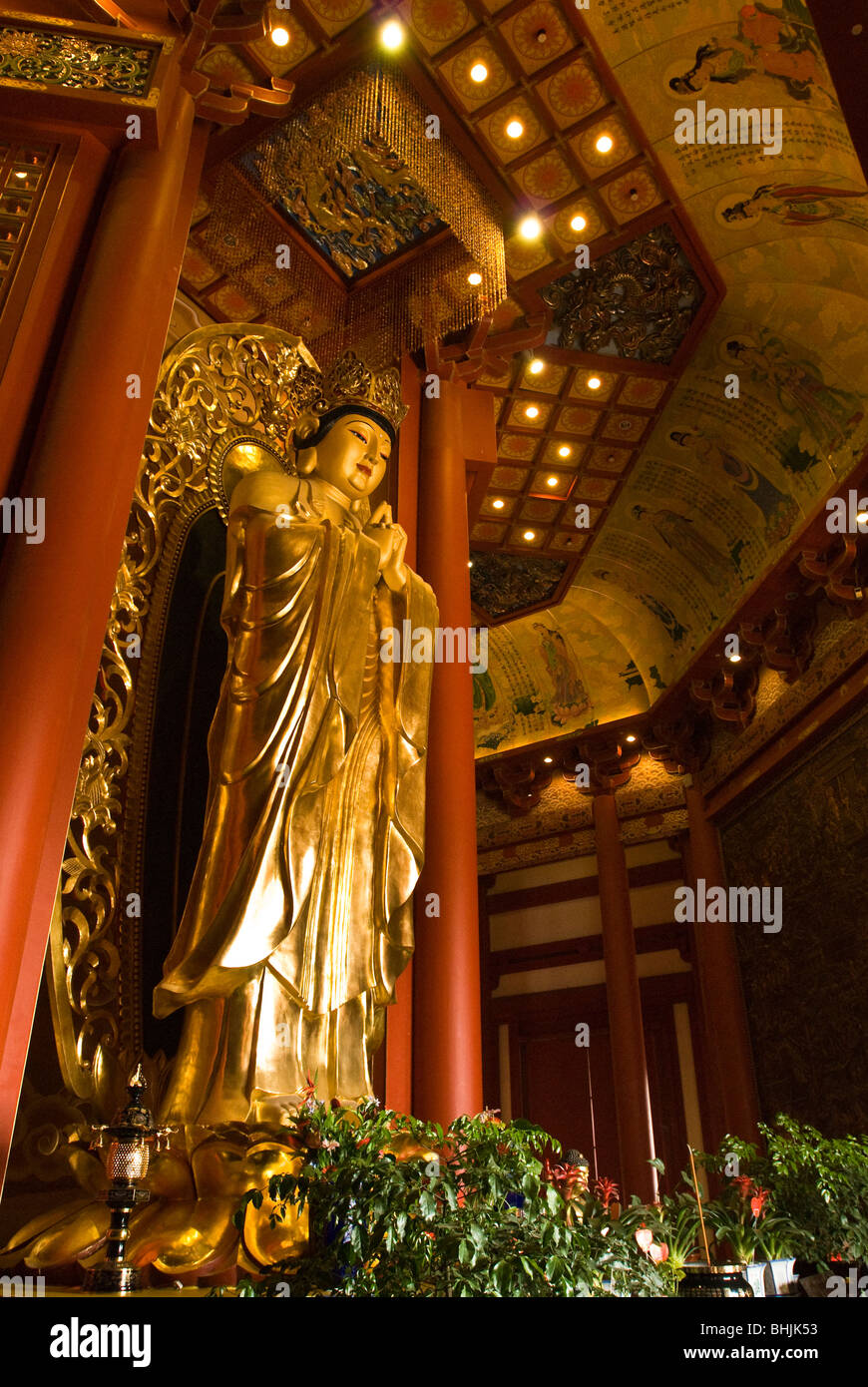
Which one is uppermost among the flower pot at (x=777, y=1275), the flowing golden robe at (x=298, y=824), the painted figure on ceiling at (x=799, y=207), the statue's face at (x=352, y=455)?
the painted figure on ceiling at (x=799, y=207)

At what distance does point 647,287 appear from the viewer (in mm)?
6938

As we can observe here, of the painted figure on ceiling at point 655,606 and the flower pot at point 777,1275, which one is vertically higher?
the painted figure on ceiling at point 655,606

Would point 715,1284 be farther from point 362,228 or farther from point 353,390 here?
point 362,228

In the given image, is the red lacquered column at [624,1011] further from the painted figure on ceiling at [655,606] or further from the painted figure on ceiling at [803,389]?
the painted figure on ceiling at [803,389]

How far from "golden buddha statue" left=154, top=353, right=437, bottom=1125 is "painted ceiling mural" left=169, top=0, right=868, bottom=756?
8.13 feet

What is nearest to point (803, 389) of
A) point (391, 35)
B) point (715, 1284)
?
point (391, 35)

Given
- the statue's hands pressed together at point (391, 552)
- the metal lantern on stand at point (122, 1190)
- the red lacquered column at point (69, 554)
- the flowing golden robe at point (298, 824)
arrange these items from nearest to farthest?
the metal lantern on stand at point (122, 1190), the red lacquered column at point (69, 554), the flowing golden robe at point (298, 824), the statue's hands pressed together at point (391, 552)

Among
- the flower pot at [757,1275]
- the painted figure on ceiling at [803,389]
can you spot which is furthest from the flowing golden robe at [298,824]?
the painted figure on ceiling at [803,389]

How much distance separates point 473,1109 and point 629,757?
6398 mm

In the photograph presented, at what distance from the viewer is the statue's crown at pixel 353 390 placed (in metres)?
4.32

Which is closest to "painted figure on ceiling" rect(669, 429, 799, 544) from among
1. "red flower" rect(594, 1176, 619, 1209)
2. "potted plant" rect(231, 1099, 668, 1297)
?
"red flower" rect(594, 1176, 619, 1209)

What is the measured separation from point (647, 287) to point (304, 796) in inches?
209

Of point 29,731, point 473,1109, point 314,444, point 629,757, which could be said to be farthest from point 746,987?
point 29,731

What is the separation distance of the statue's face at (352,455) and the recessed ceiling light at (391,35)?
2358mm
